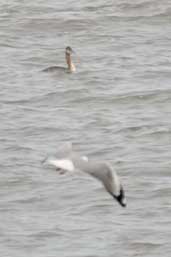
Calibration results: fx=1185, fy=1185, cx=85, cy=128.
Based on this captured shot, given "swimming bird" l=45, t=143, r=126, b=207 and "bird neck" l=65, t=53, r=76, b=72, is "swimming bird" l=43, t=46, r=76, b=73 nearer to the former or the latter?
"bird neck" l=65, t=53, r=76, b=72

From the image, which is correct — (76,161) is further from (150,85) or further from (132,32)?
(132,32)

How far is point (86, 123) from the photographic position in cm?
1752

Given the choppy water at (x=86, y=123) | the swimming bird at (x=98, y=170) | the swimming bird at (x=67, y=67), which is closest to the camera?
the swimming bird at (x=98, y=170)

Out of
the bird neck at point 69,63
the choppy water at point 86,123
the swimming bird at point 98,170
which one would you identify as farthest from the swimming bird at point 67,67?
the swimming bird at point 98,170

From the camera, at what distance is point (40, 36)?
76.6 ft

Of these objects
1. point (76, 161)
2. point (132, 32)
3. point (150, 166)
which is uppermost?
point (76, 161)

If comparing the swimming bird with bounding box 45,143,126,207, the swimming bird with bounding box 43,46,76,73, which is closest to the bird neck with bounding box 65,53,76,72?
the swimming bird with bounding box 43,46,76,73

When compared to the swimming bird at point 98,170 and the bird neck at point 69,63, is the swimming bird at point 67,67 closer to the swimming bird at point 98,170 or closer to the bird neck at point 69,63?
the bird neck at point 69,63

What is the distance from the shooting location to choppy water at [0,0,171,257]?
12703 millimetres

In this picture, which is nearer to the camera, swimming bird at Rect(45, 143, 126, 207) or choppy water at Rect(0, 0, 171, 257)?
swimming bird at Rect(45, 143, 126, 207)

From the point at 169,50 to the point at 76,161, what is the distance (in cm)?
1250

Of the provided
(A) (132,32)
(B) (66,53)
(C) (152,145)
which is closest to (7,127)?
(C) (152,145)

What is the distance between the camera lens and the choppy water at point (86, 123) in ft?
41.7

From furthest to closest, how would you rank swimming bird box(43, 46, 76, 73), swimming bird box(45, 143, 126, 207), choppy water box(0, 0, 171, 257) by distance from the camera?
swimming bird box(43, 46, 76, 73) → choppy water box(0, 0, 171, 257) → swimming bird box(45, 143, 126, 207)
